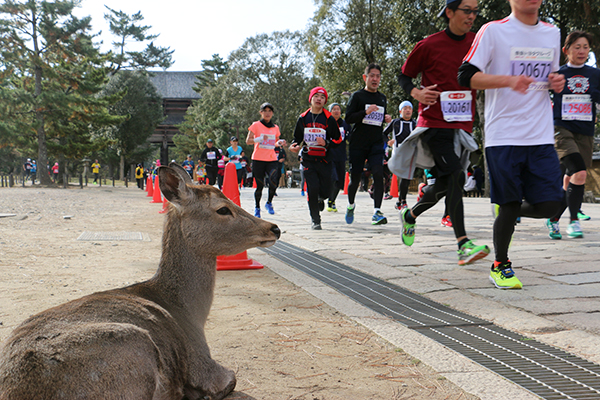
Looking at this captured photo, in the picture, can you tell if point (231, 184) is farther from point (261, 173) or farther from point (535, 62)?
point (261, 173)

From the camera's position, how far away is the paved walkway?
3.32 meters

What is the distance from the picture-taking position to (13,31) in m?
27.6

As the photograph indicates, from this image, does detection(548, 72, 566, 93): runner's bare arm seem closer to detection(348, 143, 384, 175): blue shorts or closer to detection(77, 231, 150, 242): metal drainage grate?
detection(348, 143, 384, 175): blue shorts

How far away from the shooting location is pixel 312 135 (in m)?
8.80

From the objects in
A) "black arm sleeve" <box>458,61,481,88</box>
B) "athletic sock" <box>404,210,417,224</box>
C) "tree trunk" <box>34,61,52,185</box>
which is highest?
"tree trunk" <box>34,61,52,185</box>

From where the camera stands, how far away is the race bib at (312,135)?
28.7ft

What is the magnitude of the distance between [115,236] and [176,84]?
72.6 meters

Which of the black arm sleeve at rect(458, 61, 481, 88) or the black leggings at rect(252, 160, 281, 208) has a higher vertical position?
the black arm sleeve at rect(458, 61, 481, 88)

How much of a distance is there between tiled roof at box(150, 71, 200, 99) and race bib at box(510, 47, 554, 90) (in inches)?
2840

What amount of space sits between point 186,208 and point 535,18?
3318 mm

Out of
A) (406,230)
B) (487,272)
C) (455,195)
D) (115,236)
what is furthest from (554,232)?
(115,236)

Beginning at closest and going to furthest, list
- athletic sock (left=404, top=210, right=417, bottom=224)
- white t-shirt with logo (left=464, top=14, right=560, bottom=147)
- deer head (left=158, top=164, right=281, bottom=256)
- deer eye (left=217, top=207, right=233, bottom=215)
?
deer head (left=158, top=164, right=281, bottom=256) → deer eye (left=217, top=207, right=233, bottom=215) → white t-shirt with logo (left=464, top=14, right=560, bottom=147) → athletic sock (left=404, top=210, right=417, bottom=224)

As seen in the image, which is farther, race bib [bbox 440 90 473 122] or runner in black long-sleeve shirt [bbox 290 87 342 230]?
runner in black long-sleeve shirt [bbox 290 87 342 230]

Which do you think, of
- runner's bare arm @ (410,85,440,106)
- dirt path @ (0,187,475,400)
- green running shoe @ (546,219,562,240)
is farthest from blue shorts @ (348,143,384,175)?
dirt path @ (0,187,475,400)
